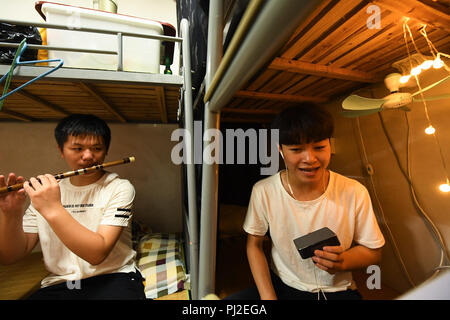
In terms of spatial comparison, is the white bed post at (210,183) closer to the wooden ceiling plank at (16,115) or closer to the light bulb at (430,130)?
the light bulb at (430,130)

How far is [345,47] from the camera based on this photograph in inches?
40.3

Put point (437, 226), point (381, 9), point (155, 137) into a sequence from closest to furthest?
point (381, 9)
point (437, 226)
point (155, 137)

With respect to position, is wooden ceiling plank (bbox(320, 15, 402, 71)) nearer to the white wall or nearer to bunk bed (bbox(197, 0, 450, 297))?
bunk bed (bbox(197, 0, 450, 297))

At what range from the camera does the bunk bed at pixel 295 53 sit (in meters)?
0.24

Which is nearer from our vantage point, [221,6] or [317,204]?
[221,6]

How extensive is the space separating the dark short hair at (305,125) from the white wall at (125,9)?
1837 mm

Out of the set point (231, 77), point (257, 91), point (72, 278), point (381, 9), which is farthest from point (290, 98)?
point (72, 278)

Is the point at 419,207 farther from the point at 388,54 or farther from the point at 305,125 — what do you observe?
the point at 305,125

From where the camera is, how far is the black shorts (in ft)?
2.71

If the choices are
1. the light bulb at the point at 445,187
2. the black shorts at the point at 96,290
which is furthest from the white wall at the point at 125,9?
the light bulb at the point at 445,187

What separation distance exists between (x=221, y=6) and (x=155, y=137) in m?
1.68

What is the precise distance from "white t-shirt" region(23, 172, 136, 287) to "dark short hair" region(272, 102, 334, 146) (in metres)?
0.88
